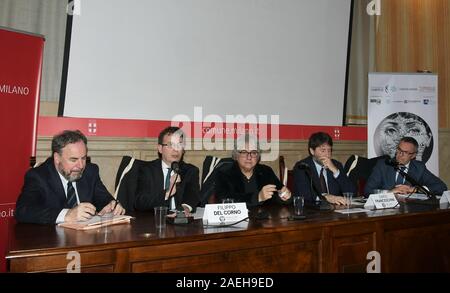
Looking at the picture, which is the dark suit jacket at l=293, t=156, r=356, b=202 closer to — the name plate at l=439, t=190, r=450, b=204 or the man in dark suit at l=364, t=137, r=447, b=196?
the man in dark suit at l=364, t=137, r=447, b=196

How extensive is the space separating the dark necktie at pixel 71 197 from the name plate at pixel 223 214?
2.58 ft

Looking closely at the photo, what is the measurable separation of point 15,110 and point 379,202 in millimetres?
2614

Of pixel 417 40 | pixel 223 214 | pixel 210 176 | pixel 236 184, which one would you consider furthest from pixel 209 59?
pixel 417 40

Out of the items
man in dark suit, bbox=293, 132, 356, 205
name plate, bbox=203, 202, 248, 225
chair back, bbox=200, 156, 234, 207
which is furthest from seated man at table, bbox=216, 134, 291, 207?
name plate, bbox=203, 202, 248, 225

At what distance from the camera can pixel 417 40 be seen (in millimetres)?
5074

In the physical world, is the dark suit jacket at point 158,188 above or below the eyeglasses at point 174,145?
below

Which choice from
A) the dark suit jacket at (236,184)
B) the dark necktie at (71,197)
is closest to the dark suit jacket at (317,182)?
the dark suit jacket at (236,184)

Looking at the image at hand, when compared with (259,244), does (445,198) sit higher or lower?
higher

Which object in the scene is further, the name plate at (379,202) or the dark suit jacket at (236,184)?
the dark suit jacket at (236,184)

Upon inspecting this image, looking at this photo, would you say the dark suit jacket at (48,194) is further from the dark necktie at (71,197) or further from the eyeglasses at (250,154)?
the eyeglasses at (250,154)

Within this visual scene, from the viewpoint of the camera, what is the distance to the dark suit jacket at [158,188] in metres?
2.51

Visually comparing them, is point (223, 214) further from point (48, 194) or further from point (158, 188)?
point (48, 194)

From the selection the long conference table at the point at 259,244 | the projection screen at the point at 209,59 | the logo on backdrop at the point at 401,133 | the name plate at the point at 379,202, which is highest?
the projection screen at the point at 209,59

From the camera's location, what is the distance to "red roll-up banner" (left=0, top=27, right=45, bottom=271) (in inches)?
109
